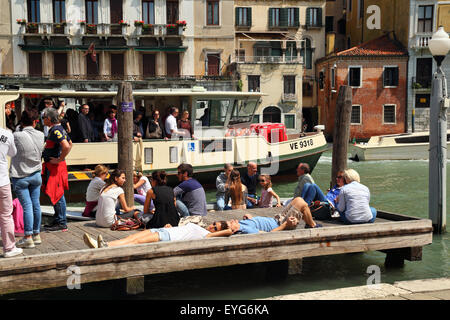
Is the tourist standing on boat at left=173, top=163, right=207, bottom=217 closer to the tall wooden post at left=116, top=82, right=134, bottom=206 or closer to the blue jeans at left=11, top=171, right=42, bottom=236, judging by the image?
the tall wooden post at left=116, top=82, right=134, bottom=206

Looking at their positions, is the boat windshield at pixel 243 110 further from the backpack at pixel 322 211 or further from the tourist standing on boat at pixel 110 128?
the backpack at pixel 322 211

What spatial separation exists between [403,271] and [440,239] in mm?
1967

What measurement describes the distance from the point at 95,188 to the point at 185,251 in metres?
2.52

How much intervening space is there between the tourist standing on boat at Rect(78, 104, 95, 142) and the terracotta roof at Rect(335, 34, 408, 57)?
23.5 meters

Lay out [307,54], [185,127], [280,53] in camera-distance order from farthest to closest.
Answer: [307,54] → [280,53] → [185,127]

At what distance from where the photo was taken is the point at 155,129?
1425 centimetres

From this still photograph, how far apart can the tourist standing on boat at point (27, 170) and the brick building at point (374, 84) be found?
29.3m

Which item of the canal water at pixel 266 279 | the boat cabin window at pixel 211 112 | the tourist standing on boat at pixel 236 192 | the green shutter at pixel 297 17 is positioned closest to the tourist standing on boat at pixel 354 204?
the canal water at pixel 266 279

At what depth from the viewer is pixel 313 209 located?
8.24 m

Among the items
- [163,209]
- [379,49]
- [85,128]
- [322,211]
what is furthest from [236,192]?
[379,49]

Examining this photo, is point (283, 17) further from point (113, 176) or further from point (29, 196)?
point (29, 196)

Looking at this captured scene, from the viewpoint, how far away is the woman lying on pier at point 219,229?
6.45 metres

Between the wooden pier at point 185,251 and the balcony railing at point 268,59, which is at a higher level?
the balcony railing at point 268,59
